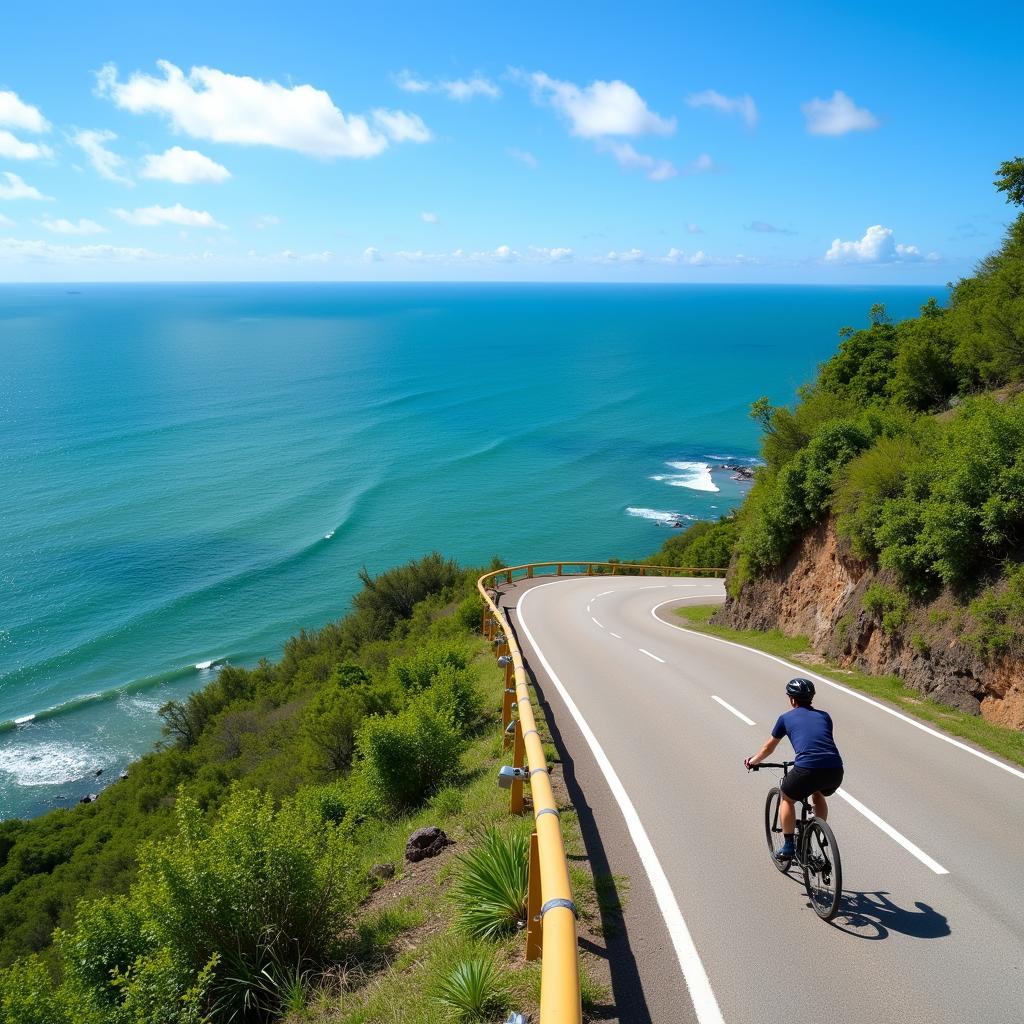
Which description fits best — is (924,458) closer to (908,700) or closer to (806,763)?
(908,700)

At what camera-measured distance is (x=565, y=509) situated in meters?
65.2

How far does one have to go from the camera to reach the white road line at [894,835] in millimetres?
6234

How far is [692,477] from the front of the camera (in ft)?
247

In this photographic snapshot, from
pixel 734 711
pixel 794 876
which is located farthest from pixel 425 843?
pixel 734 711

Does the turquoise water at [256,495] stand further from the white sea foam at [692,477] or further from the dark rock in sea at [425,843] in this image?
the dark rock in sea at [425,843]

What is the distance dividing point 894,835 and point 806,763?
7.16 feet

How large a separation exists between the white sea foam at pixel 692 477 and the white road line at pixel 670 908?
65.5 m

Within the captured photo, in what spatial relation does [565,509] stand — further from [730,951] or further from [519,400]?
[730,951]

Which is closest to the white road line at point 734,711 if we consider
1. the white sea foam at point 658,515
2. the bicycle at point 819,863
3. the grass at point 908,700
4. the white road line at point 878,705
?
the white road line at point 878,705

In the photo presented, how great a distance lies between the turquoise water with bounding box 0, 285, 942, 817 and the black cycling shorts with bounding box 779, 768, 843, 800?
35.0 m

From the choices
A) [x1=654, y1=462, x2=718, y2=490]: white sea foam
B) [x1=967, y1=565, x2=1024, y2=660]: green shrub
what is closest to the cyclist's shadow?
[x1=967, y1=565, x2=1024, y2=660]: green shrub

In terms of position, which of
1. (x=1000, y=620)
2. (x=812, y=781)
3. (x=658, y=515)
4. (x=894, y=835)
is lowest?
(x=658, y=515)

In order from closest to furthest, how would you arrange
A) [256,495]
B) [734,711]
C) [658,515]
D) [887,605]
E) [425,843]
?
[425,843]
[734,711]
[887,605]
[658,515]
[256,495]

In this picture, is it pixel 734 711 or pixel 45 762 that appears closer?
pixel 734 711
